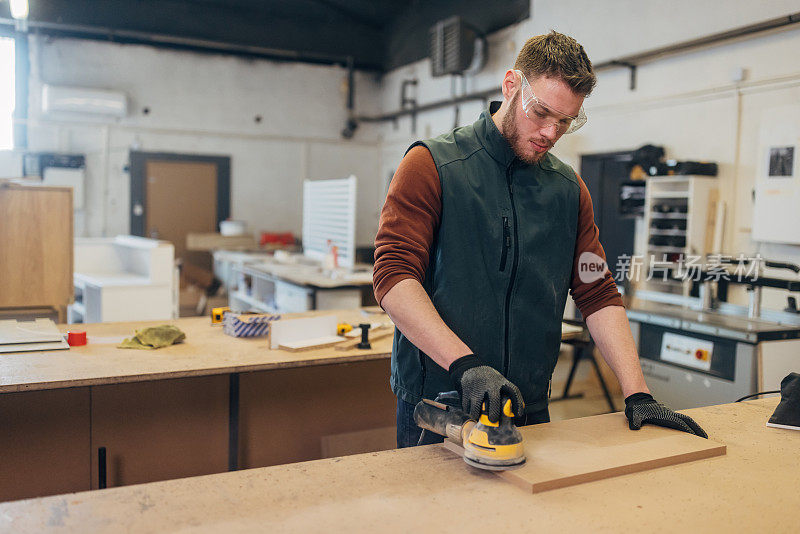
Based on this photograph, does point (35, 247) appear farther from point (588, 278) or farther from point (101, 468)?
point (588, 278)

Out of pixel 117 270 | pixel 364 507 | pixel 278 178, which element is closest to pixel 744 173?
pixel 364 507

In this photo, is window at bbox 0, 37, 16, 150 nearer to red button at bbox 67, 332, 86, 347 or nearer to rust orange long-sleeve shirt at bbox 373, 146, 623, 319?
red button at bbox 67, 332, 86, 347

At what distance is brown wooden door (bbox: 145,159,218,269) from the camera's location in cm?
796

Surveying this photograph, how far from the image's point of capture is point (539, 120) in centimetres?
151

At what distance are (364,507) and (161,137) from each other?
301 inches

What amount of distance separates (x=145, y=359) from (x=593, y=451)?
1581 mm

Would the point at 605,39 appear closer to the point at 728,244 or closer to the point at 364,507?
the point at 728,244

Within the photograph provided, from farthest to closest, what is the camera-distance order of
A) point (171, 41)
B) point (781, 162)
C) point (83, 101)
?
point (171, 41) → point (83, 101) → point (781, 162)

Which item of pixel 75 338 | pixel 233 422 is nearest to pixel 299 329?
pixel 233 422

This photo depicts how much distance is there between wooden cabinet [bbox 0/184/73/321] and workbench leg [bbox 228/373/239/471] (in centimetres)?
146

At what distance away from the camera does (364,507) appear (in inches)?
43.3

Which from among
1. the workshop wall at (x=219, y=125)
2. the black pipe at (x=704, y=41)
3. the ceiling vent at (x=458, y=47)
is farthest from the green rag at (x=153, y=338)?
the workshop wall at (x=219, y=125)

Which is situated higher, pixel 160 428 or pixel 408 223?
pixel 408 223

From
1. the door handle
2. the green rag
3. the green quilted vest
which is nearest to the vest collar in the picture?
the green quilted vest
